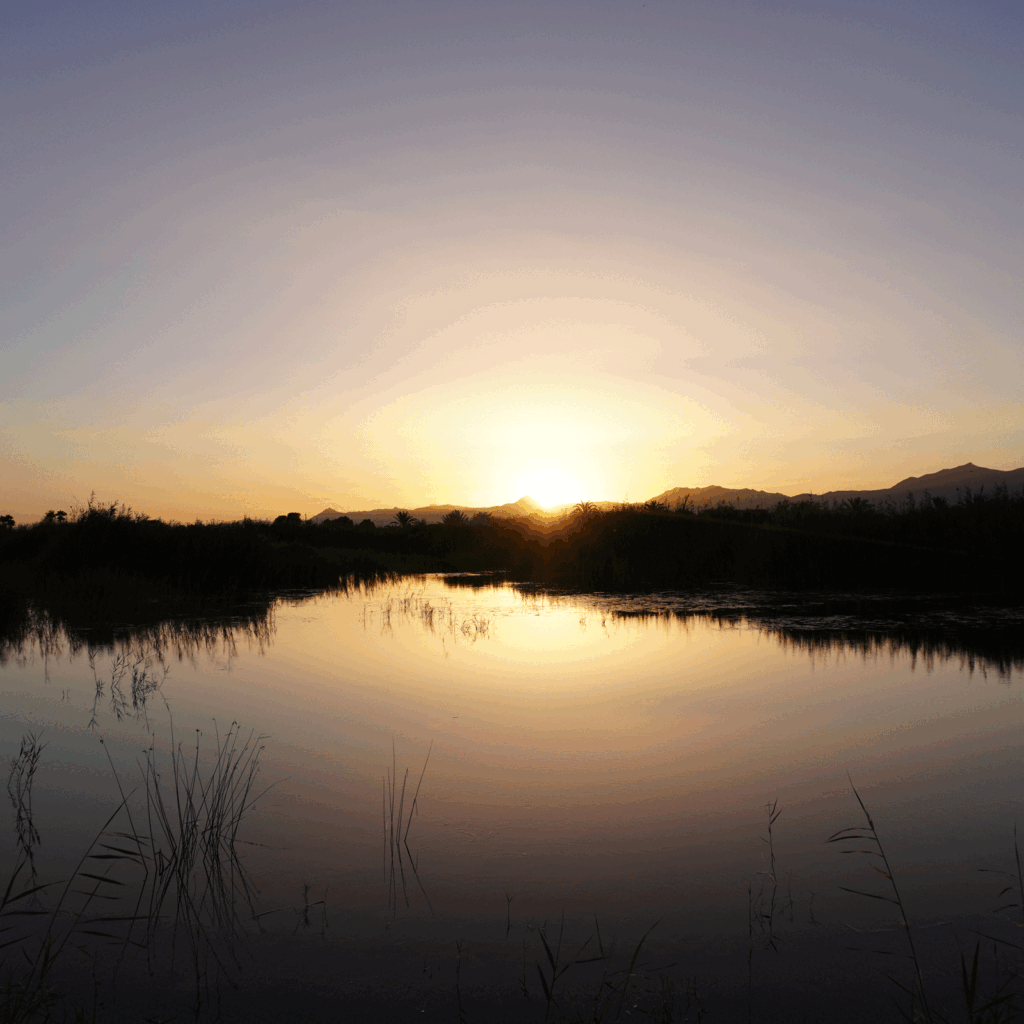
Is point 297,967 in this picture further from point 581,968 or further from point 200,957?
point 581,968

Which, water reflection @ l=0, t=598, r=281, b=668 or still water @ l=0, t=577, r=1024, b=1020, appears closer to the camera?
still water @ l=0, t=577, r=1024, b=1020

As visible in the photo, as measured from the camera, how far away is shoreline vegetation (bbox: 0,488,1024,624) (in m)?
20.8

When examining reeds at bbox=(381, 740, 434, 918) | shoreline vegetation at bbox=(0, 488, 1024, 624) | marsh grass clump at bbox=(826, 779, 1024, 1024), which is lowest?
reeds at bbox=(381, 740, 434, 918)

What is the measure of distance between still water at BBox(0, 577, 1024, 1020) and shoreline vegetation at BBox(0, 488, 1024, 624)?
7768mm

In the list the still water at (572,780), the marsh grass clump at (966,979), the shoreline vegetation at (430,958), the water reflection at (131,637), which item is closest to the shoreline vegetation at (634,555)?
the water reflection at (131,637)

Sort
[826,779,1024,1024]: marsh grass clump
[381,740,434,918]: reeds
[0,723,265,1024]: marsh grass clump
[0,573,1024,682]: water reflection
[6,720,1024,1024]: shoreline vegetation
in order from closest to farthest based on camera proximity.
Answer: [826,779,1024,1024]: marsh grass clump, [6,720,1024,1024]: shoreline vegetation, [0,723,265,1024]: marsh grass clump, [381,740,434,918]: reeds, [0,573,1024,682]: water reflection

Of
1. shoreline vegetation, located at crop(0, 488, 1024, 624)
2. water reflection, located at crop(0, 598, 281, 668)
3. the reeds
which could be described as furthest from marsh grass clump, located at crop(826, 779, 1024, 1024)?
shoreline vegetation, located at crop(0, 488, 1024, 624)

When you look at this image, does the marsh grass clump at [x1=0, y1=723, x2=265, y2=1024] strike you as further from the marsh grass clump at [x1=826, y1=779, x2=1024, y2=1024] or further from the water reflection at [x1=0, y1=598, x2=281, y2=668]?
the water reflection at [x1=0, y1=598, x2=281, y2=668]

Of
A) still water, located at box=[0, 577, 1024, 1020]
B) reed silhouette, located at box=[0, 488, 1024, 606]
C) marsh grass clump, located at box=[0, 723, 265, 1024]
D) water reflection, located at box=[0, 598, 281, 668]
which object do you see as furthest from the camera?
reed silhouette, located at box=[0, 488, 1024, 606]

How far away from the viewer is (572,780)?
6613 mm

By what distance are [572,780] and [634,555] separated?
2242cm

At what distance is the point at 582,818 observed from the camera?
18.7 feet

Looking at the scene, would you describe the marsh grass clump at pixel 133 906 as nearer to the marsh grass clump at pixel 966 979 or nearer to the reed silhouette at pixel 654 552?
the marsh grass clump at pixel 966 979

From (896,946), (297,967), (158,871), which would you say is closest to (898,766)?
(896,946)
